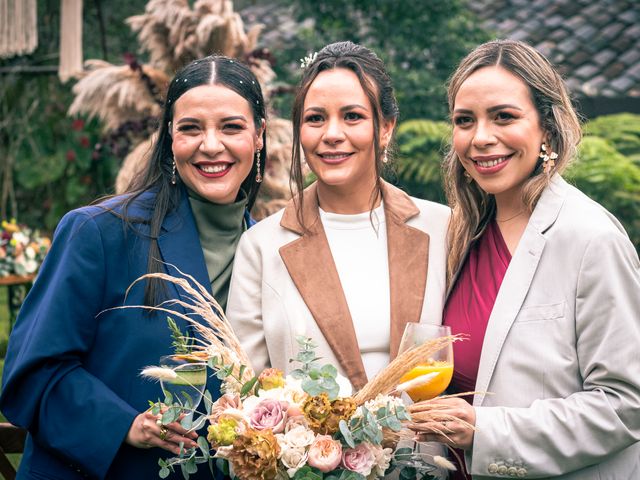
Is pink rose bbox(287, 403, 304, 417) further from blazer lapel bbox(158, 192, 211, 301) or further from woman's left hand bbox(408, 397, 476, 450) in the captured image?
blazer lapel bbox(158, 192, 211, 301)

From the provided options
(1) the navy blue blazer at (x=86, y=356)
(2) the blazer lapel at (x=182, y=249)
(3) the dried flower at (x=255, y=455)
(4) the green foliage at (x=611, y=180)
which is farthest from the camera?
(4) the green foliage at (x=611, y=180)

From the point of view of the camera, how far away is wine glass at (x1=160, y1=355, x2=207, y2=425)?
2.42 metres

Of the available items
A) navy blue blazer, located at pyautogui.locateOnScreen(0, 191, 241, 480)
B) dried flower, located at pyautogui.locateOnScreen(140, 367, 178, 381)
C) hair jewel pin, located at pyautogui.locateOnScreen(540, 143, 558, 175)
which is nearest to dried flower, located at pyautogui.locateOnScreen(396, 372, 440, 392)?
dried flower, located at pyautogui.locateOnScreen(140, 367, 178, 381)

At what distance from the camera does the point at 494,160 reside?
290 centimetres

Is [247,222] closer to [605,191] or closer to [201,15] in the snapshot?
[201,15]

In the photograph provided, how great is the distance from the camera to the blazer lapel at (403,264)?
9.73 ft

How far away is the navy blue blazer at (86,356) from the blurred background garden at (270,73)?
791mm

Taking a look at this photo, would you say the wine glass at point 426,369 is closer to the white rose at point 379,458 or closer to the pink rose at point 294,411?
the white rose at point 379,458

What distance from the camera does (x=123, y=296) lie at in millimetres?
2953

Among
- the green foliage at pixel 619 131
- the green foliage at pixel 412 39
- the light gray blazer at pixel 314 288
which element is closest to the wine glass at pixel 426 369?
the light gray blazer at pixel 314 288

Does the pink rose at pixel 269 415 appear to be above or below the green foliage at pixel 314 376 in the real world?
below

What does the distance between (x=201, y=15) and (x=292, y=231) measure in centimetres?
457

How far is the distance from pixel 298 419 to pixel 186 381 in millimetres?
333

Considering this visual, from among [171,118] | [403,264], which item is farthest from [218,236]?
[403,264]
